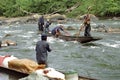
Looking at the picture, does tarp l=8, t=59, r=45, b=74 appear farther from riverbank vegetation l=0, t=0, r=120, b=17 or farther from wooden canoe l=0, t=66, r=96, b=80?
riverbank vegetation l=0, t=0, r=120, b=17

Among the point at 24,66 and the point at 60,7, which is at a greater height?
the point at 24,66

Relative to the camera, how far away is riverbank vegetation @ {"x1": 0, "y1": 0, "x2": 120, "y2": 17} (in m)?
53.7

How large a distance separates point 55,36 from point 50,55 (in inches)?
245

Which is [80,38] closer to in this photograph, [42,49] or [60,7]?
[42,49]

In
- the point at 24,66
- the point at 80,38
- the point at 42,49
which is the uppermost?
the point at 42,49

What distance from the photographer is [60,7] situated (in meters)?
61.7

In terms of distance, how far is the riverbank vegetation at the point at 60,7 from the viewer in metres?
53.7

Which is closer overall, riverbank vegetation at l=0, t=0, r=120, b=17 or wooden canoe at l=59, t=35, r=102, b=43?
wooden canoe at l=59, t=35, r=102, b=43

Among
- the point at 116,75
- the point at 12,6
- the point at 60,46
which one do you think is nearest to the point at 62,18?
the point at 12,6

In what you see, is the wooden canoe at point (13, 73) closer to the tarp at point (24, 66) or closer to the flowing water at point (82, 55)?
the tarp at point (24, 66)

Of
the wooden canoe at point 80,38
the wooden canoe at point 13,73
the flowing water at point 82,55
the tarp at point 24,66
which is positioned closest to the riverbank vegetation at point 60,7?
the flowing water at point 82,55

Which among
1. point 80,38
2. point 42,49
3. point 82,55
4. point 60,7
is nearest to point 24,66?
point 42,49

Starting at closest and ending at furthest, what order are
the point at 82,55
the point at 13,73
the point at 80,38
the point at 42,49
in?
the point at 42,49 → the point at 13,73 → the point at 82,55 → the point at 80,38

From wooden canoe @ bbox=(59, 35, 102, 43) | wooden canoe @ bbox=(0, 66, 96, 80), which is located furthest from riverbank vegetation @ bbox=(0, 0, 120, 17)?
wooden canoe @ bbox=(0, 66, 96, 80)
